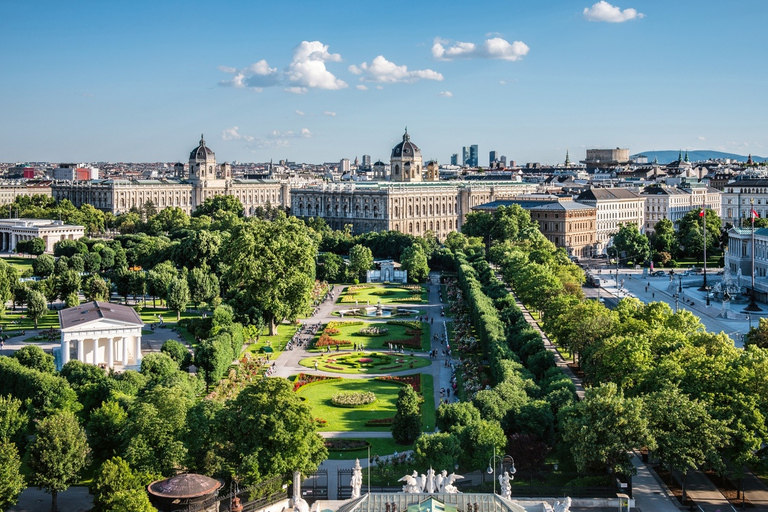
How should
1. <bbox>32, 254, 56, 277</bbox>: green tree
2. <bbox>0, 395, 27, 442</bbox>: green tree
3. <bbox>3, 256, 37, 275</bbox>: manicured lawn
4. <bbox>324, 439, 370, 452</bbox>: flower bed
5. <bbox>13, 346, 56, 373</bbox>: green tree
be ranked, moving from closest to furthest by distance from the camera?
<bbox>0, 395, 27, 442</bbox>: green tree
<bbox>324, 439, 370, 452</bbox>: flower bed
<bbox>13, 346, 56, 373</bbox>: green tree
<bbox>32, 254, 56, 277</bbox>: green tree
<bbox>3, 256, 37, 275</bbox>: manicured lawn

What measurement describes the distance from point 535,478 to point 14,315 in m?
63.0

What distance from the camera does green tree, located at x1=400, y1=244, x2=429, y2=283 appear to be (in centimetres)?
11856

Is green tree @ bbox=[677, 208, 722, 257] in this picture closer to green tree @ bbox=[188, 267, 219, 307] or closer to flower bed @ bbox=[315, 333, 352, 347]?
green tree @ bbox=[188, 267, 219, 307]

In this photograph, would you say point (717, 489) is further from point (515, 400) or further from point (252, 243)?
point (252, 243)

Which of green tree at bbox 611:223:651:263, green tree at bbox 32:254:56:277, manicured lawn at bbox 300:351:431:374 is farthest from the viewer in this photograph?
green tree at bbox 611:223:651:263

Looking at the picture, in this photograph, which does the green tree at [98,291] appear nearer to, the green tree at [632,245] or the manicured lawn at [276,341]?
the manicured lawn at [276,341]

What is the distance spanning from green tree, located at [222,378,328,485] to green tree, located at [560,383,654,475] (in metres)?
10.9

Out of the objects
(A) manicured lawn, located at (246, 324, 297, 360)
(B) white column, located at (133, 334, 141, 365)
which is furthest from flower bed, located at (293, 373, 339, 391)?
(B) white column, located at (133, 334, 141, 365)

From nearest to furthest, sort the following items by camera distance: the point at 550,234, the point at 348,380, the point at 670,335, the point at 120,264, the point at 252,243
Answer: the point at 670,335 < the point at 348,380 < the point at 252,243 < the point at 120,264 < the point at 550,234

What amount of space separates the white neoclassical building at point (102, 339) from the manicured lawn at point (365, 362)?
11815mm

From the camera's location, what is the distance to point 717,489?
140 ft

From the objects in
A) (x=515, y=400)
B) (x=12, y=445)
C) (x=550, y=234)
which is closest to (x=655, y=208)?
(x=550, y=234)

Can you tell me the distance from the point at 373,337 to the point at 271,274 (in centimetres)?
983

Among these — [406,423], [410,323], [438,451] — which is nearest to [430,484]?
[438,451]
